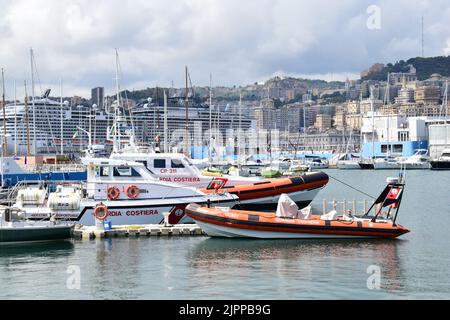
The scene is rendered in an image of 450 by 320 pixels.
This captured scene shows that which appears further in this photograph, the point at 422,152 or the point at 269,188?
the point at 422,152

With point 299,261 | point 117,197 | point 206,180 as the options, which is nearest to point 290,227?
point 299,261

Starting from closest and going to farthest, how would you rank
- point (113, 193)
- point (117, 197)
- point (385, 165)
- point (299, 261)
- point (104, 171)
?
point (299, 261) < point (113, 193) < point (117, 197) < point (104, 171) < point (385, 165)

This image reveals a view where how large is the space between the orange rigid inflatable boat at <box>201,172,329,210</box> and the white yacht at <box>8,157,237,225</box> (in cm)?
325

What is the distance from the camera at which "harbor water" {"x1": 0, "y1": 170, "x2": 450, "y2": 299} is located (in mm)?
18703

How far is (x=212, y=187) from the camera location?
34406 millimetres

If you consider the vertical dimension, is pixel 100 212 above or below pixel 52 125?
below

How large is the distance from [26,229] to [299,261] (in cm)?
938

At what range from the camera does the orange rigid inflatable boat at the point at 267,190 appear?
34.8 m

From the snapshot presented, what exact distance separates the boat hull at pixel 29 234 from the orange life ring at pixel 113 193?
372cm

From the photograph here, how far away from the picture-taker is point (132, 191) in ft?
97.1

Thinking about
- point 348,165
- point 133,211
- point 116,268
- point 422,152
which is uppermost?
point 422,152

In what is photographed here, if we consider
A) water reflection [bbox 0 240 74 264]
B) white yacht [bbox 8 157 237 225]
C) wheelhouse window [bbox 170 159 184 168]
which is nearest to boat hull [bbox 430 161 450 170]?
wheelhouse window [bbox 170 159 184 168]

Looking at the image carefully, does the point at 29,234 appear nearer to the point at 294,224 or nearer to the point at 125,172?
the point at 125,172

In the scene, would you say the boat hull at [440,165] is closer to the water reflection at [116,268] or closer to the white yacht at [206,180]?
the white yacht at [206,180]
